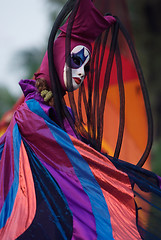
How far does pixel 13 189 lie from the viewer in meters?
1.35

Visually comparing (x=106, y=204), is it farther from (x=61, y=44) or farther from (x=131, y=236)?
(x=61, y=44)

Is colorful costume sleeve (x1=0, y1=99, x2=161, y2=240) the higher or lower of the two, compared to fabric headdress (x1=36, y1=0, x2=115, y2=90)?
lower

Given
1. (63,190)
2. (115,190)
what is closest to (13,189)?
(63,190)

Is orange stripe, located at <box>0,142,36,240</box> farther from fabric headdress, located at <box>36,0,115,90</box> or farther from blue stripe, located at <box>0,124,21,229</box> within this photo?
fabric headdress, located at <box>36,0,115,90</box>

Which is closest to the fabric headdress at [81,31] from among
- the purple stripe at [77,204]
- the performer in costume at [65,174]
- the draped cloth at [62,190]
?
the performer in costume at [65,174]

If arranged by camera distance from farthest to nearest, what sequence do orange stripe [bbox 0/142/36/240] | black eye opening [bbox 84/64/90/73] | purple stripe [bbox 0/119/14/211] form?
1. black eye opening [bbox 84/64/90/73]
2. purple stripe [bbox 0/119/14/211]
3. orange stripe [bbox 0/142/36/240]

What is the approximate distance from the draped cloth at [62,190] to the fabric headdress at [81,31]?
0.66 feet

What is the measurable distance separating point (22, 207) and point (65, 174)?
212 mm

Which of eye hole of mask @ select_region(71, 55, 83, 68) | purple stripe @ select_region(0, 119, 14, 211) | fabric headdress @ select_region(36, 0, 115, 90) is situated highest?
fabric headdress @ select_region(36, 0, 115, 90)

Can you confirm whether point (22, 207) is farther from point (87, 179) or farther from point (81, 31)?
point (81, 31)

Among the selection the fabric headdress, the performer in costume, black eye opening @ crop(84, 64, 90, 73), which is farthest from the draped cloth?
black eye opening @ crop(84, 64, 90, 73)

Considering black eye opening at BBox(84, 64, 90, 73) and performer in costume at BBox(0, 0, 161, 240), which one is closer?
performer in costume at BBox(0, 0, 161, 240)

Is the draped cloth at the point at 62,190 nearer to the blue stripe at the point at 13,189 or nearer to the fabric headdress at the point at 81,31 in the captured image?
the blue stripe at the point at 13,189

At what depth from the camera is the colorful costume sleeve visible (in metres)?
1.29
